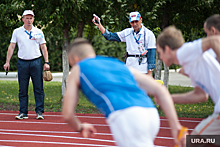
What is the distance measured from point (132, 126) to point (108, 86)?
330 mm

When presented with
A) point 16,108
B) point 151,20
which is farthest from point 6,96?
point 151,20

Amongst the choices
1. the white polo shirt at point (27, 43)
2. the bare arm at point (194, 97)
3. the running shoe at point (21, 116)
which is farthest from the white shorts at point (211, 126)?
the running shoe at point (21, 116)

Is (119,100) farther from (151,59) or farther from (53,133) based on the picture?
(53,133)

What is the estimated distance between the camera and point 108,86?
2.35 m

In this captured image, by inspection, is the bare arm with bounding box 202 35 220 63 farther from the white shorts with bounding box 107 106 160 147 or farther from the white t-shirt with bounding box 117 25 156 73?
the white t-shirt with bounding box 117 25 156 73

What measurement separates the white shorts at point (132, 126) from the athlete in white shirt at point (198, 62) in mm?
635

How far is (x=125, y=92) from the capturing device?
239cm

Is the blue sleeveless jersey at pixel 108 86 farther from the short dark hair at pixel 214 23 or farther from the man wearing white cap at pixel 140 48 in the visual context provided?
the man wearing white cap at pixel 140 48

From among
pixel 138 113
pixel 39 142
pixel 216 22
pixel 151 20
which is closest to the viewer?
pixel 138 113

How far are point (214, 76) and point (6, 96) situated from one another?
1073 cm

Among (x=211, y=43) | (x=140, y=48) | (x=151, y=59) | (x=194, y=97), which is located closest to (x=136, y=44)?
(x=140, y=48)

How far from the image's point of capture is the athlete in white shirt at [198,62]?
9.01ft

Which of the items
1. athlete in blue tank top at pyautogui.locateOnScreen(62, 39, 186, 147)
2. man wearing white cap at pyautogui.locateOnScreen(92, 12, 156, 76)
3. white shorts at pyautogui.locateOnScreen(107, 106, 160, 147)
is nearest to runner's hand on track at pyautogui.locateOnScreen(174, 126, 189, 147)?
athlete in blue tank top at pyautogui.locateOnScreen(62, 39, 186, 147)

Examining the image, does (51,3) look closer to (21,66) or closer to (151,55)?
(21,66)
